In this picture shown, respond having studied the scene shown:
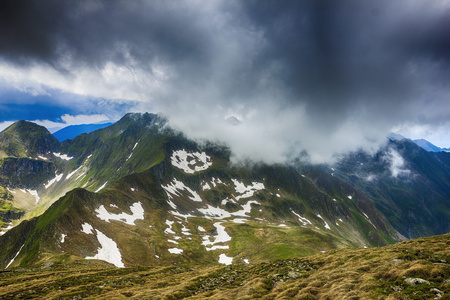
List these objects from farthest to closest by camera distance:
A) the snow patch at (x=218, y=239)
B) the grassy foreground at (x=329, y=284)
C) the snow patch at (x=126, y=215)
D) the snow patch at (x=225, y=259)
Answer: the snow patch at (x=218, y=239)
the snow patch at (x=126, y=215)
the snow patch at (x=225, y=259)
the grassy foreground at (x=329, y=284)

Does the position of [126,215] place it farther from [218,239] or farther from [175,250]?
[218,239]

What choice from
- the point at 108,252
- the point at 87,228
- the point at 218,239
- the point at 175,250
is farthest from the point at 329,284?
the point at 218,239

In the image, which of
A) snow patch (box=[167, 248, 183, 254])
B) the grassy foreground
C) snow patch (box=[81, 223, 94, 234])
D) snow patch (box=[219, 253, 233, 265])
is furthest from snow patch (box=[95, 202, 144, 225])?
the grassy foreground

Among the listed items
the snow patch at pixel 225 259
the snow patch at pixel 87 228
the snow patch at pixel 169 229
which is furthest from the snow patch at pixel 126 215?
the snow patch at pixel 225 259

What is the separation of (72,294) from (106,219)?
9723 centimetres

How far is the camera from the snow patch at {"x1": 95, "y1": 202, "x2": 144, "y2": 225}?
122 metres

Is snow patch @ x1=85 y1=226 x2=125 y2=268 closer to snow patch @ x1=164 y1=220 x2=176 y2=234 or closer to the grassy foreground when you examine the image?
snow patch @ x1=164 y1=220 x2=176 y2=234

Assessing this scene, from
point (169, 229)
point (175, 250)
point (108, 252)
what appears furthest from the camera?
point (169, 229)

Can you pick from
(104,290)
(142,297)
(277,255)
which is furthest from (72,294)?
(277,255)

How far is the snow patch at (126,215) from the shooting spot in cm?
12196

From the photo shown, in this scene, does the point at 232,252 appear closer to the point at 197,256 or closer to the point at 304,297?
the point at 197,256

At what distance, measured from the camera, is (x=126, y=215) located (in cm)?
13938

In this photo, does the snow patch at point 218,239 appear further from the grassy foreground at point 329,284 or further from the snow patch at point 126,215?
the grassy foreground at point 329,284

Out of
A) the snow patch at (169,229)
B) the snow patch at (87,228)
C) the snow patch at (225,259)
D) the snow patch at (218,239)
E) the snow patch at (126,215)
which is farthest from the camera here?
the snow patch at (169,229)
